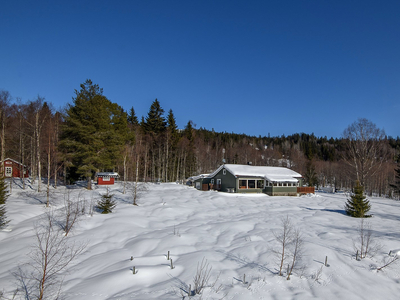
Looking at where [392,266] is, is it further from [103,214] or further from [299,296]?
[103,214]

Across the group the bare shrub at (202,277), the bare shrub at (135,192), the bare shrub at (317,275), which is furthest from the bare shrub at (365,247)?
the bare shrub at (135,192)

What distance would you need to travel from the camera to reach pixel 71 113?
1020 inches

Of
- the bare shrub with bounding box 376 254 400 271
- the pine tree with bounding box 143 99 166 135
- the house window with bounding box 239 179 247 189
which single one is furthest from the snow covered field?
the pine tree with bounding box 143 99 166 135

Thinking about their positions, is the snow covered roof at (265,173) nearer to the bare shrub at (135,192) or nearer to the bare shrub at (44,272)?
the bare shrub at (135,192)

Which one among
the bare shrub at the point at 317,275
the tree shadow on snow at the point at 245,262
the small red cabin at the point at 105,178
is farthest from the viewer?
the small red cabin at the point at 105,178

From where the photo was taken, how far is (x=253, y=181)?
31.6 meters

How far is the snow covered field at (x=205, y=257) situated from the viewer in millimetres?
6832

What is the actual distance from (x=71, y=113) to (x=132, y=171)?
51.1 ft

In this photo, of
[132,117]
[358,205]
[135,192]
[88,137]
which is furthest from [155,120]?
[358,205]

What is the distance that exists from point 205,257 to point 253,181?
23.9 meters

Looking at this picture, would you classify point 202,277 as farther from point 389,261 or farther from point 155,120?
point 155,120

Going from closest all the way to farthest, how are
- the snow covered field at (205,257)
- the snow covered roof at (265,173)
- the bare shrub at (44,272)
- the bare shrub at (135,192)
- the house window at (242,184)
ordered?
the bare shrub at (44,272) < the snow covered field at (205,257) < the bare shrub at (135,192) < the snow covered roof at (265,173) < the house window at (242,184)

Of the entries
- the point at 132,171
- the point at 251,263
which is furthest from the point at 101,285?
the point at 132,171

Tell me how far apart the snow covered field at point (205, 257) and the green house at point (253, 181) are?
1413 cm
